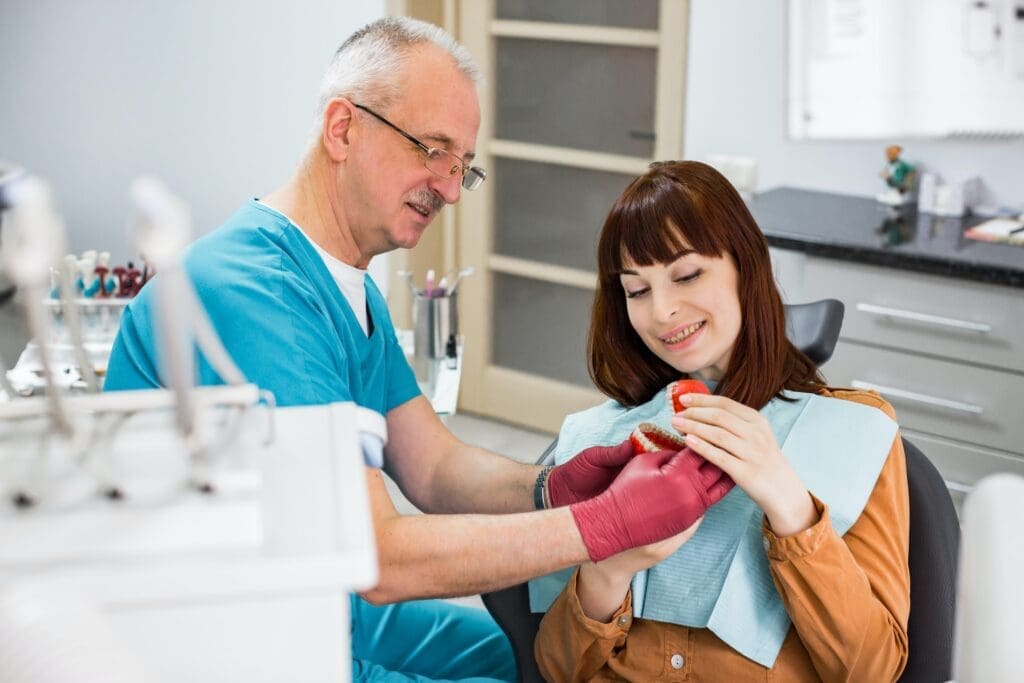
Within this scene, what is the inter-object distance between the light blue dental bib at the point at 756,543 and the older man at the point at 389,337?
14 cm

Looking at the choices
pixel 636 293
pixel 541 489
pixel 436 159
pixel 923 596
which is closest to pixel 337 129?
pixel 436 159

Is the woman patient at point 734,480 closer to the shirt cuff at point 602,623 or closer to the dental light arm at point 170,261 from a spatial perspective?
the shirt cuff at point 602,623

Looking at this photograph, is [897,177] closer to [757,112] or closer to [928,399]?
[757,112]

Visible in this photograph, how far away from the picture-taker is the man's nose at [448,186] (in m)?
1.69

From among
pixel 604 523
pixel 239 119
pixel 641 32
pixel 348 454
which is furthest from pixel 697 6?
pixel 348 454

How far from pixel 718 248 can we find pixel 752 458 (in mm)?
354

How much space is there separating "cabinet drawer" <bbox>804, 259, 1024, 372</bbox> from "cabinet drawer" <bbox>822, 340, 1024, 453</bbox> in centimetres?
3

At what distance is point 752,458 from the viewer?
4.33 feet

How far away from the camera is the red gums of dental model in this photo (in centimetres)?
145

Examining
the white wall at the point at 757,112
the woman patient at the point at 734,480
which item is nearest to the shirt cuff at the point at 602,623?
the woman patient at the point at 734,480

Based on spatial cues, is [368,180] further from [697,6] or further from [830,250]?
[697,6]


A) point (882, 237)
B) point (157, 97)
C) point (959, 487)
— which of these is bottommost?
point (959, 487)

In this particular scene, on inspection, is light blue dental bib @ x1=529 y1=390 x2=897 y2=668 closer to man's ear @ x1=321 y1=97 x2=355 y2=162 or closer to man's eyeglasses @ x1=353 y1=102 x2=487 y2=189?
man's eyeglasses @ x1=353 y1=102 x2=487 y2=189

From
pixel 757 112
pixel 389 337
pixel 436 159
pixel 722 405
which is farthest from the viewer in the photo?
pixel 757 112
